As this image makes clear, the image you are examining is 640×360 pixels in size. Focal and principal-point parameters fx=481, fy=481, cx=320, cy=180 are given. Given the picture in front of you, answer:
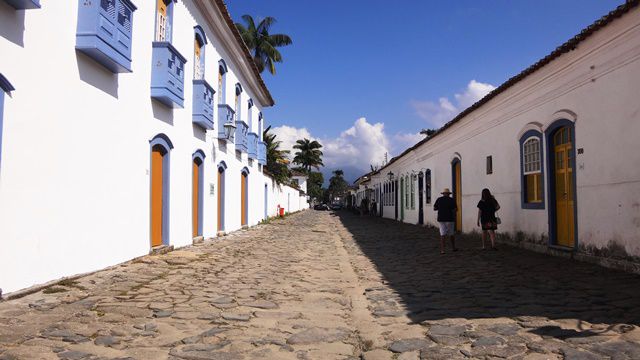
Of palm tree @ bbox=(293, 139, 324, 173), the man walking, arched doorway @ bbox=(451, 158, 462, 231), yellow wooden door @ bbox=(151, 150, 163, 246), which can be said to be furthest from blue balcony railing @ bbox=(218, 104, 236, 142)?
palm tree @ bbox=(293, 139, 324, 173)

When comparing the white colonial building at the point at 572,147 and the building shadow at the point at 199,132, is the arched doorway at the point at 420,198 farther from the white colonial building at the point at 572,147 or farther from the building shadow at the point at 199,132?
the building shadow at the point at 199,132

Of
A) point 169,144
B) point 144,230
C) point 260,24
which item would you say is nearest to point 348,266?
point 144,230

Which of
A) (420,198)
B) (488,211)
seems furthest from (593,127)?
(420,198)

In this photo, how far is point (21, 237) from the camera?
532cm

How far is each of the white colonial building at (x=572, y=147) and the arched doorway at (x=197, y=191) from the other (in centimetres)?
738

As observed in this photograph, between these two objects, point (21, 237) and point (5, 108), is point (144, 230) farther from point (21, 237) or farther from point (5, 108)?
point (5, 108)

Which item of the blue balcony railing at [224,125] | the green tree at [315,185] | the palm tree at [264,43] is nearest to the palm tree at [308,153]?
the green tree at [315,185]

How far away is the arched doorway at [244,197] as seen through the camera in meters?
18.0

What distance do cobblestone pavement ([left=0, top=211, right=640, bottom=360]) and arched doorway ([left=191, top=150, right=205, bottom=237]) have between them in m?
3.56

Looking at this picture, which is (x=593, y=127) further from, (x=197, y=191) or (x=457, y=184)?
(x=197, y=191)

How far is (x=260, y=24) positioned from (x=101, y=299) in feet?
95.7

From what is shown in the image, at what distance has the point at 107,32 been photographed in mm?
6629

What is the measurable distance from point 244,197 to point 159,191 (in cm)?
912

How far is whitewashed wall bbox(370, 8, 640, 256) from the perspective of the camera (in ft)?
23.1
